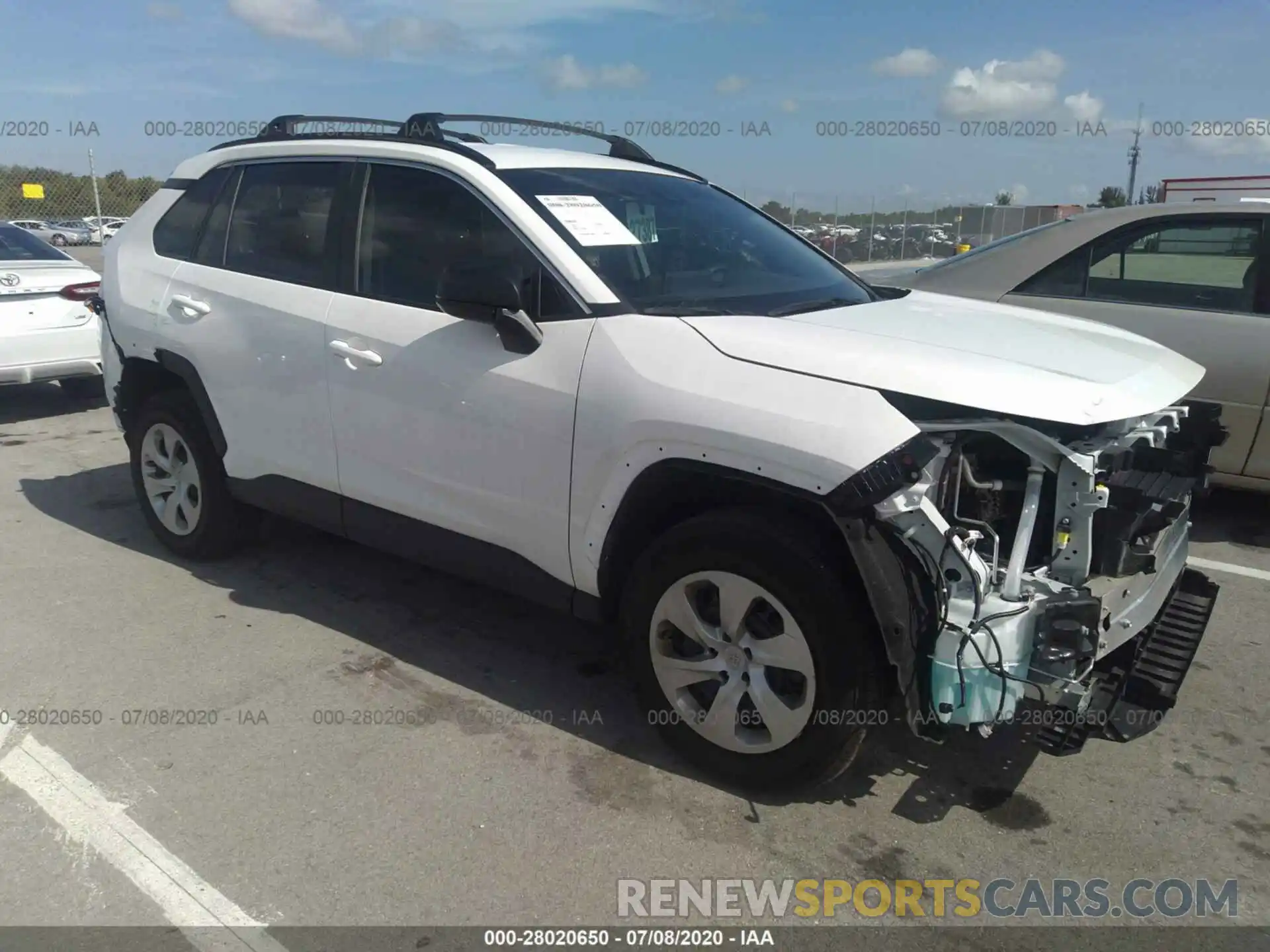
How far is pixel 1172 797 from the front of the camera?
311 centimetres

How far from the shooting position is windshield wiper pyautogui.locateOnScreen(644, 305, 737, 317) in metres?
3.20

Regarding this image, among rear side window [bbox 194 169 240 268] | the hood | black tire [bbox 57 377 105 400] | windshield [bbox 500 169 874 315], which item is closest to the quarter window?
windshield [bbox 500 169 874 315]

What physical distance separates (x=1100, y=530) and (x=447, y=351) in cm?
217

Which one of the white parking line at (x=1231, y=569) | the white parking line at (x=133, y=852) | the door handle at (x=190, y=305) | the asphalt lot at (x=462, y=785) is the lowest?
the white parking line at (x=133, y=852)

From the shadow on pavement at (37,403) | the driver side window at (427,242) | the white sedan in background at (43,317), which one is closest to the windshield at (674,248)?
the driver side window at (427,242)

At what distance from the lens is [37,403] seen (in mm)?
8953

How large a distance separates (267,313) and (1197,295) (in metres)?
4.64

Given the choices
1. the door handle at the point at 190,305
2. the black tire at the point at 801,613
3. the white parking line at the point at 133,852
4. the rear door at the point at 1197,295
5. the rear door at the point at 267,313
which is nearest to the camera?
the white parking line at the point at 133,852

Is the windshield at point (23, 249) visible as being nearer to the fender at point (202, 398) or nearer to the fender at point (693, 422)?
the fender at point (202, 398)

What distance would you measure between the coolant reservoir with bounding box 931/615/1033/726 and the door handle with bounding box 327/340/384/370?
2236 millimetres

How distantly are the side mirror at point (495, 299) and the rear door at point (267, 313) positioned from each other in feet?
2.84

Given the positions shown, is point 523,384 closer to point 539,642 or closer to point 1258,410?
point 539,642

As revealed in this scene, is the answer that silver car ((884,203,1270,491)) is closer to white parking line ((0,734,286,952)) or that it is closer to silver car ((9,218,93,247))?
white parking line ((0,734,286,952))

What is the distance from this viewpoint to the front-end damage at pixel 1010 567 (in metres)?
2.63
